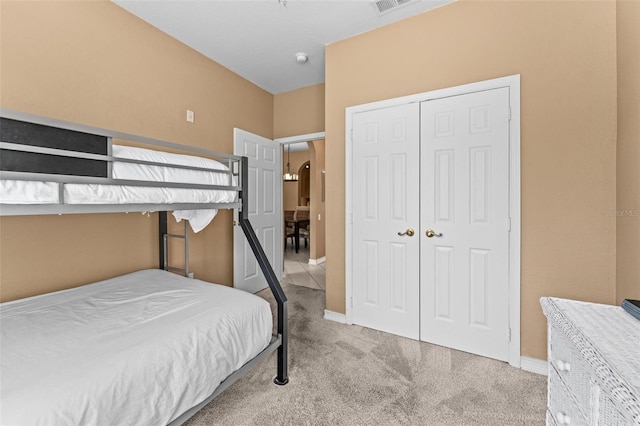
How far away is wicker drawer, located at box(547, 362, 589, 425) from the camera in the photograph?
0.85 m

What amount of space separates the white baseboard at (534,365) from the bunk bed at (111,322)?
1676 millimetres

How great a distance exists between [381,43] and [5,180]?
2.68 m

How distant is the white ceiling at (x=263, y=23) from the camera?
7.29ft

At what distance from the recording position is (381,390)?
1.73 metres

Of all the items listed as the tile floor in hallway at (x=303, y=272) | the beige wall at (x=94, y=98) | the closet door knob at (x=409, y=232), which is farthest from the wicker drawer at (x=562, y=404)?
the tile floor in hallway at (x=303, y=272)

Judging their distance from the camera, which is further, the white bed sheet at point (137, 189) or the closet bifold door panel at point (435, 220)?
the closet bifold door panel at point (435, 220)

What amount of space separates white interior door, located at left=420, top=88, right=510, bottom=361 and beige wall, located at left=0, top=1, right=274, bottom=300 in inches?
90.5

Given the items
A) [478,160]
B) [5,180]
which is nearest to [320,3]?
[478,160]

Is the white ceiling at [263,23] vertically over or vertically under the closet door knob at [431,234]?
over

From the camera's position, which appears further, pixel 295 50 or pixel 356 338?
pixel 295 50

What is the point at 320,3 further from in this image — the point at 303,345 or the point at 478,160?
the point at 303,345

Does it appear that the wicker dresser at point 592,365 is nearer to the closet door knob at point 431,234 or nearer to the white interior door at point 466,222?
the white interior door at point 466,222

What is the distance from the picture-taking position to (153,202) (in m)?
1.52

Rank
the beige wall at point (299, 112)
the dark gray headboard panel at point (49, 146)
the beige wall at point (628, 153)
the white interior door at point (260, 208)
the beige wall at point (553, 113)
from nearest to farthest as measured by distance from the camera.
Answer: the dark gray headboard panel at point (49, 146) < the beige wall at point (628, 153) < the beige wall at point (553, 113) < the white interior door at point (260, 208) < the beige wall at point (299, 112)
